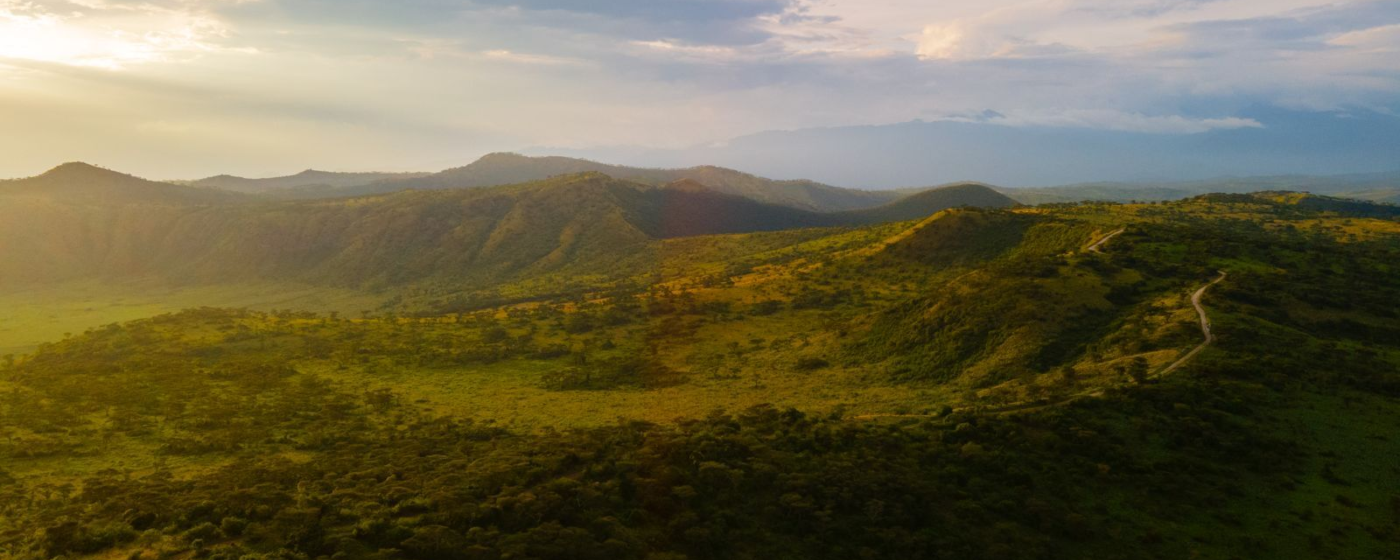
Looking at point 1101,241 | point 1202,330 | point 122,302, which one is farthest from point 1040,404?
point 122,302

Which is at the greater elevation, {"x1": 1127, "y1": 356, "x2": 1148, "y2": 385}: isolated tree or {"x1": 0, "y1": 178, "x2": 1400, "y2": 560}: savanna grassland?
{"x1": 1127, "y1": 356, "x2": 1148, "y2": 385}: isolated tree

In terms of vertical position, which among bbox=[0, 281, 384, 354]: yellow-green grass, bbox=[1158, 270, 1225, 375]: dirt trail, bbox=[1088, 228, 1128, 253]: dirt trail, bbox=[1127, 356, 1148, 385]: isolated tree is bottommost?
bbox=[0, 281, 384, 354]: yellow-green grass

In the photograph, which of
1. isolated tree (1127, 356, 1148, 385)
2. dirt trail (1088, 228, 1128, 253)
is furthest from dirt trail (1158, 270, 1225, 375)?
dirt trail (1088, 228, 1128, 253)

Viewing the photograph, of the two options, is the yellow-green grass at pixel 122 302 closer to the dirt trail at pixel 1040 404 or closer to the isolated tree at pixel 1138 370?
the dirt trail at pixel 1040 404

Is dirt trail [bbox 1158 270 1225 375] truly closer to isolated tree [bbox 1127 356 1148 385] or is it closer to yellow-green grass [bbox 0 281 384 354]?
isolated tree [bbox 1127 356 1148 385]

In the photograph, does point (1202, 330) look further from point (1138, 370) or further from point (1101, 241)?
point (1101, 241)

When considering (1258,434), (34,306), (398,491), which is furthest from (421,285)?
(1258,434)

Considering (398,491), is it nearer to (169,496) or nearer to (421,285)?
(169,496)

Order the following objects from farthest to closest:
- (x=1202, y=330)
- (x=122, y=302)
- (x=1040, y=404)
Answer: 1. (x=122, y=302)
2. (x=1202, y=330)
3. (x=1040, y=404)
